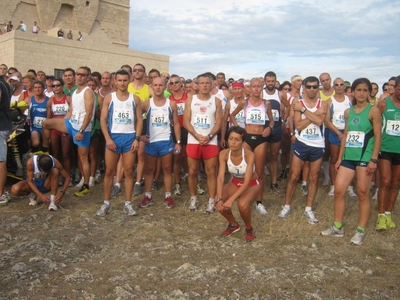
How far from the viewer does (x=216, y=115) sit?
596cm

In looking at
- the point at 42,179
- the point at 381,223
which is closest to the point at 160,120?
the point at 42,179

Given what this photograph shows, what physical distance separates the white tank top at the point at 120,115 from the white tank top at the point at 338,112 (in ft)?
11.1

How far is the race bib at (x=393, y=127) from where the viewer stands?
5051 mm

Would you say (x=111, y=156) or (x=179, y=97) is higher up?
(x=179, y=97)

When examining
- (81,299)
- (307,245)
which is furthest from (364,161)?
(81,299)

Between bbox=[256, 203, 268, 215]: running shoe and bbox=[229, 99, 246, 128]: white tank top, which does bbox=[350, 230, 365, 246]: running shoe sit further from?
bbox=[229, 99, 246, 128]: white tank top

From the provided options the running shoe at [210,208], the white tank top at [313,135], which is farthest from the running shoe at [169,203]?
the white tank top at [313,135]

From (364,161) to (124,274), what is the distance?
3.08 metres

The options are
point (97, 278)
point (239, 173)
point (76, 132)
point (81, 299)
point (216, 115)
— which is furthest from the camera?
point (76, 132)

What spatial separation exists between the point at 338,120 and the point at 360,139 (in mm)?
1896

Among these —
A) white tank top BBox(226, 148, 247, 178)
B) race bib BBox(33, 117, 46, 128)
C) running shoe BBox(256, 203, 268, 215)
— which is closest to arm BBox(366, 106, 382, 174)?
white tank top BBox(226, 148, 247, 178)

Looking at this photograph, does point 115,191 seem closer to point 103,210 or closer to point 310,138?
point 103,210

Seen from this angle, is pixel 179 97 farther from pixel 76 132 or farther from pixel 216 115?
pixel 76 132

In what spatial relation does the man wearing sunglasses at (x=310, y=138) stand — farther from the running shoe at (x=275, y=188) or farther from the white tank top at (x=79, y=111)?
the white tank top at (x=79, y=111)
